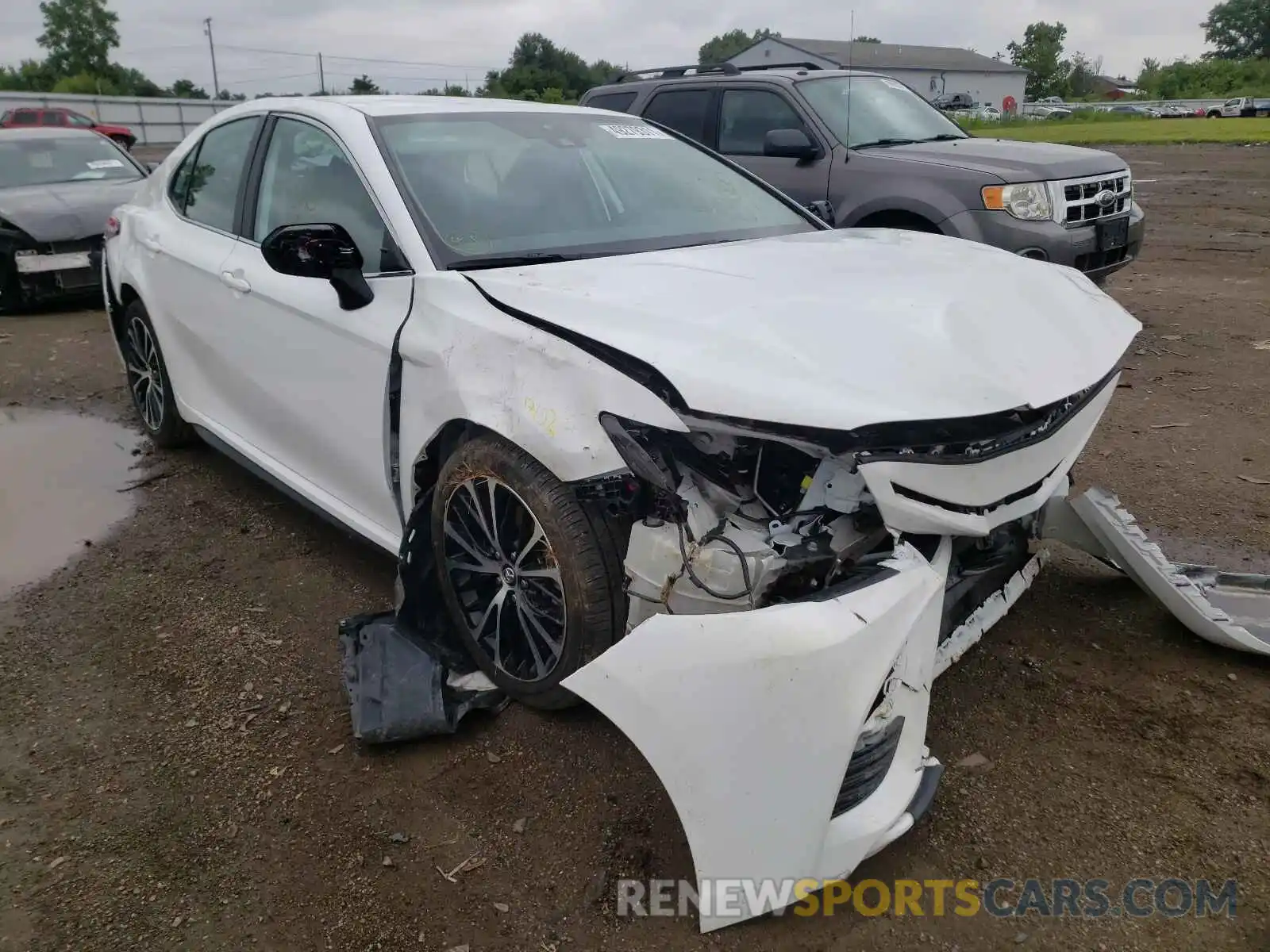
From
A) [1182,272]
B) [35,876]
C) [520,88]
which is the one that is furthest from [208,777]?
[520,88]

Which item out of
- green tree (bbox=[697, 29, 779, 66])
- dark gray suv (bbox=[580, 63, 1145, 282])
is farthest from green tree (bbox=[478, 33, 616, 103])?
dark gray suv (bbox=[580, 63, 1145, 282])

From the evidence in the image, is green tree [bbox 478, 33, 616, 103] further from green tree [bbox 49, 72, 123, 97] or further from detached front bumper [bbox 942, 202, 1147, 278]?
detached front bumper [bbox 942, 202, 1147, 278]

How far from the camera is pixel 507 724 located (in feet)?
9.32

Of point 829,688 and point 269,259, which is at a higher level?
point 269,259

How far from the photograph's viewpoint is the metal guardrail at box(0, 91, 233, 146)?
38.9m

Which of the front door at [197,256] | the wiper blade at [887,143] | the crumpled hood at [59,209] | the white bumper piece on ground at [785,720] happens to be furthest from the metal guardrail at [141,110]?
the white bumper piece on ground at [785,720]

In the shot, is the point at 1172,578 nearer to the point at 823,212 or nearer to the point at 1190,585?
the point at 1190,585

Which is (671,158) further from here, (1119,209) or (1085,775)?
(1119,209)

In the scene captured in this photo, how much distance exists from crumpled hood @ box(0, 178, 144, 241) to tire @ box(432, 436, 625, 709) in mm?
6881

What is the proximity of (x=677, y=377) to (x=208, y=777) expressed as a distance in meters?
1.74

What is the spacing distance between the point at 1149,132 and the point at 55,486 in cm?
3771

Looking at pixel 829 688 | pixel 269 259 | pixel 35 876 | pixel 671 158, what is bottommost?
pixel 35 876

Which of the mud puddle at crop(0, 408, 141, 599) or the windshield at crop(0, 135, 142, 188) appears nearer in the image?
the mud puddle at crop(0, 408, 141, 599)

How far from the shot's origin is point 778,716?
1918mm
